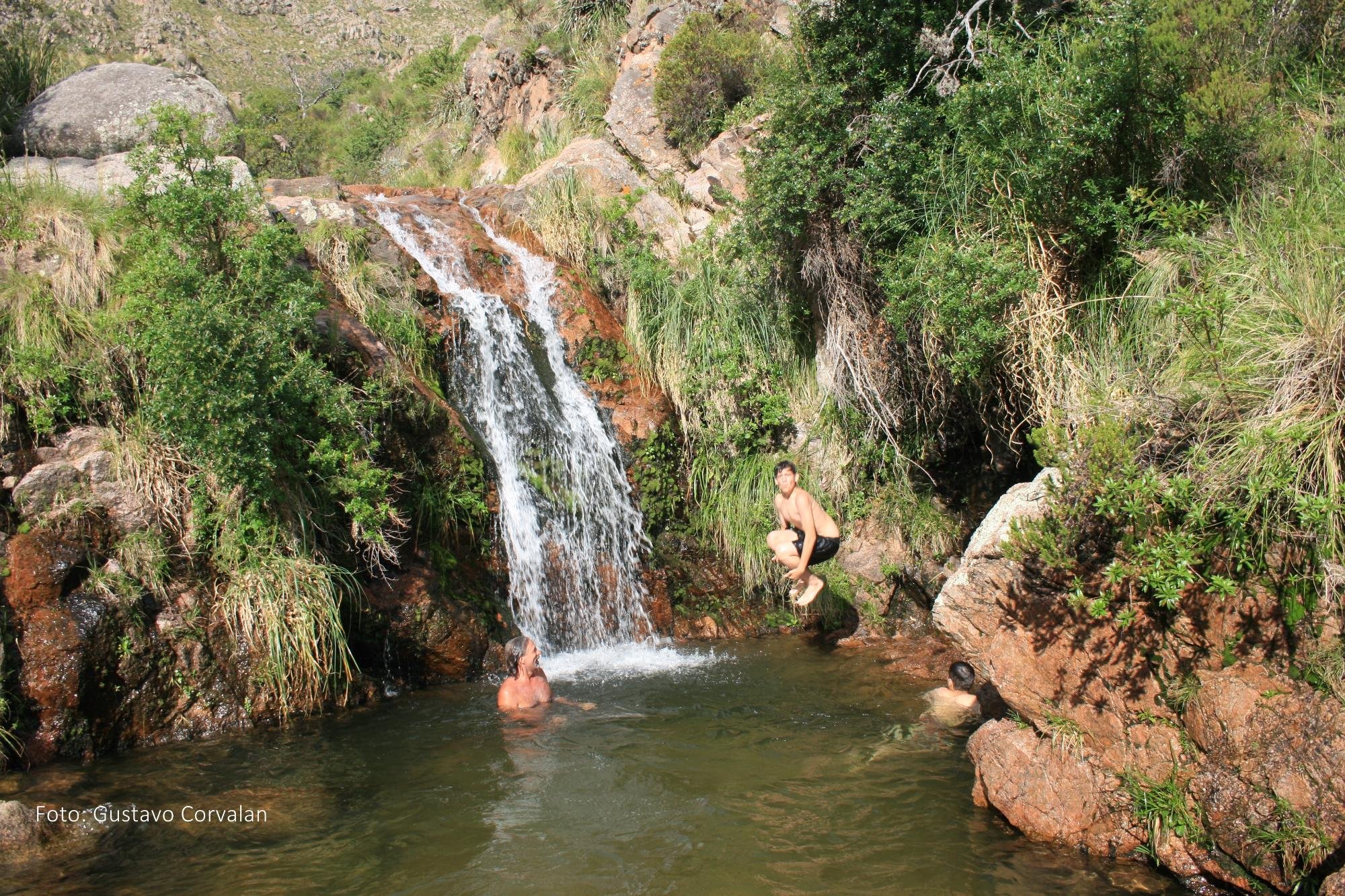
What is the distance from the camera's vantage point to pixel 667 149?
1398 cm

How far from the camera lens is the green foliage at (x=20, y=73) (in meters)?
11.8

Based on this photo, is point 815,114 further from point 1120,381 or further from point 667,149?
point 667,149

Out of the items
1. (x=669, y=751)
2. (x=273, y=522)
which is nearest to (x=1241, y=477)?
(x=669, y=751)

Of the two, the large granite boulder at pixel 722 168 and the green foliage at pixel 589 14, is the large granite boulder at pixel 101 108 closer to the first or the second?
the large granite boulder at pixel 722 168

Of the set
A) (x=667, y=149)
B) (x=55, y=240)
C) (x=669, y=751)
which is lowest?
(x=669, y=751)

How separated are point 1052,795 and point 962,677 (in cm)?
216

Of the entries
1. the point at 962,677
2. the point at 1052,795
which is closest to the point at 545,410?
the point at 962,677

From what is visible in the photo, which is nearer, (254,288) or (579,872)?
(579,872)

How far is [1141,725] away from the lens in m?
4.89

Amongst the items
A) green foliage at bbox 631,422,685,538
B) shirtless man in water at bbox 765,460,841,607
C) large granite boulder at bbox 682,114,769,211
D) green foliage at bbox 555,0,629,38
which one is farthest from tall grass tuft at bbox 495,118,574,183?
shirtless man in water at bbox 765,460,841,607

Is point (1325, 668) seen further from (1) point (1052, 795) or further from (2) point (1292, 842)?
(1) point (1052, 795)

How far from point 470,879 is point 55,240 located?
24.1 feet

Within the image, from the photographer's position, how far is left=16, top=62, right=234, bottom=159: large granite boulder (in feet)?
38.3

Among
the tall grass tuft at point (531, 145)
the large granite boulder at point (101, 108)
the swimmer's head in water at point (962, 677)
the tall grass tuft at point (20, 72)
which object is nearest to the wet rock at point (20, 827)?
the swimmer's head in water at point (962, 677)
